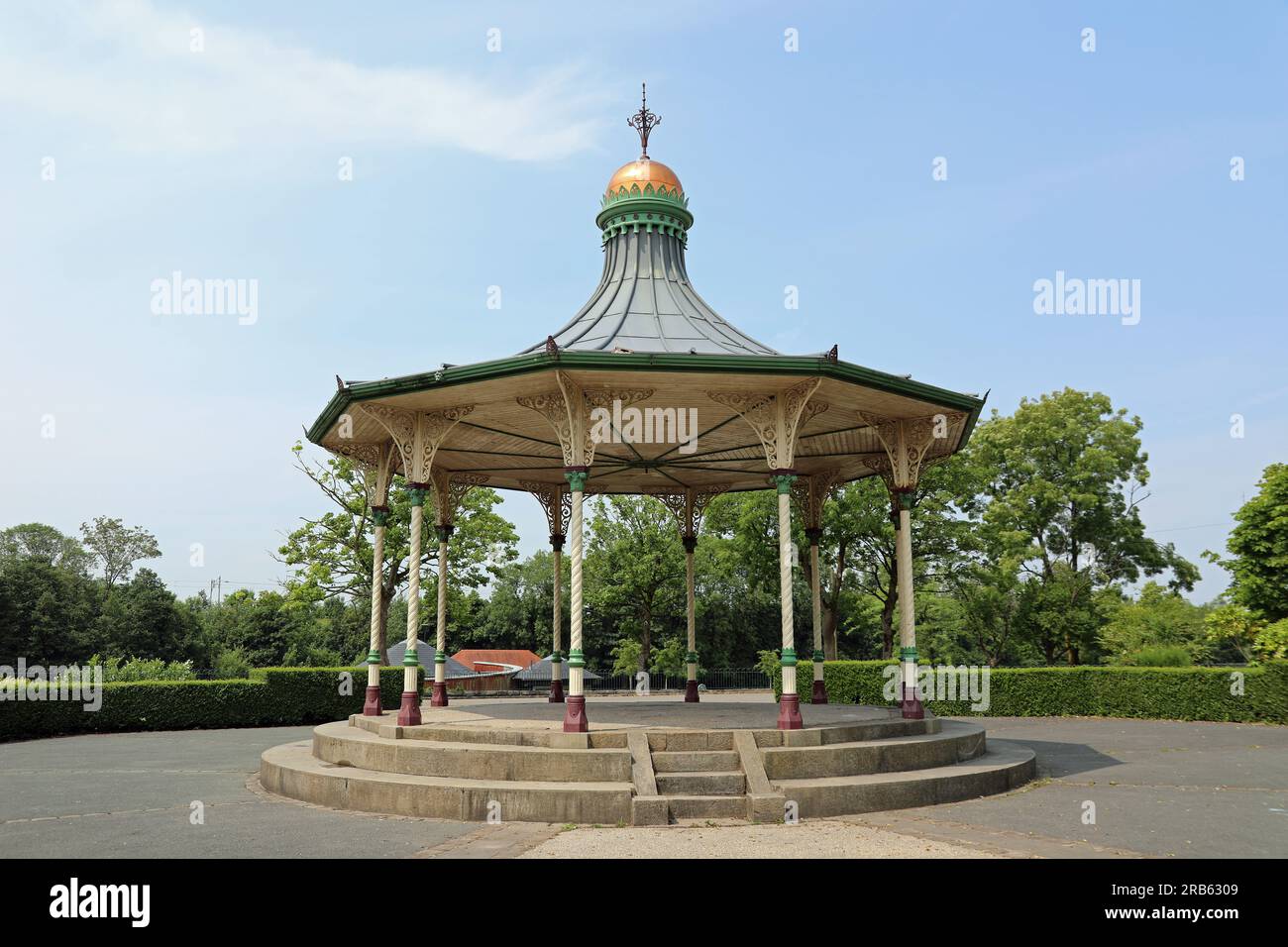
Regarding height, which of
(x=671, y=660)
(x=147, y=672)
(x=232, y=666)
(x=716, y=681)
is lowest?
(x=716, y=681)

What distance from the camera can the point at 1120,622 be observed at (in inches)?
1355

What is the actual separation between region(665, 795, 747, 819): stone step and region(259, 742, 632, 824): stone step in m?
0.60

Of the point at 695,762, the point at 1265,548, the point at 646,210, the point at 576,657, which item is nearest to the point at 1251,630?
the point at 1265,548

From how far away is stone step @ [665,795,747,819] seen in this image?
33.1 ft

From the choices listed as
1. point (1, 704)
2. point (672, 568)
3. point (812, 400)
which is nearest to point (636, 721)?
point (812, 400)

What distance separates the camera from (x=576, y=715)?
11.8 meters

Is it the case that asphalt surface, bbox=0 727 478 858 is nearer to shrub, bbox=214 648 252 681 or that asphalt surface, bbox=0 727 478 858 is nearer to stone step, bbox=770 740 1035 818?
stone step, bbox=770 740 1035 818

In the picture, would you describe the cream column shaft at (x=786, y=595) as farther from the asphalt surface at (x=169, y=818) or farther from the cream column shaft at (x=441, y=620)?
the cream column shaft at (x=441, y=620)

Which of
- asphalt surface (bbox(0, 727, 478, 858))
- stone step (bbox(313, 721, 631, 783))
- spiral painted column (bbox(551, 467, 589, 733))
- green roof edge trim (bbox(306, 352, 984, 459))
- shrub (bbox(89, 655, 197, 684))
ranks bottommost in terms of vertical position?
shrub (bbox(89, 655, 197, 684))

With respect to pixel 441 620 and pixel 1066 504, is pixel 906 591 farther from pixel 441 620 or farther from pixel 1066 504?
pixel 1066 504

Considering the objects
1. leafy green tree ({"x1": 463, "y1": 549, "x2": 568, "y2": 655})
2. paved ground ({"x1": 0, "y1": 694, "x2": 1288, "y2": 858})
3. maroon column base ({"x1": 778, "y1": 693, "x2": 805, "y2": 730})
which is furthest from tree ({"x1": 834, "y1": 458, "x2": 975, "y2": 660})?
leafy green tree ({"x1": 463, "y1": 549, "x2": 568, "y2": 655})

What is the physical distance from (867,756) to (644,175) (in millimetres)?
11924

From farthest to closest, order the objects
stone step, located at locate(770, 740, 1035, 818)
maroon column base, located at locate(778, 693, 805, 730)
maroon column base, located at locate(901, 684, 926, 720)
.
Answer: maroon column base, located at locate(901, 684, 926, 720) → maroon column base, located at locate(778, 693, 805, 730) → stone step, located at locate(770, 740, 1035, 818)
